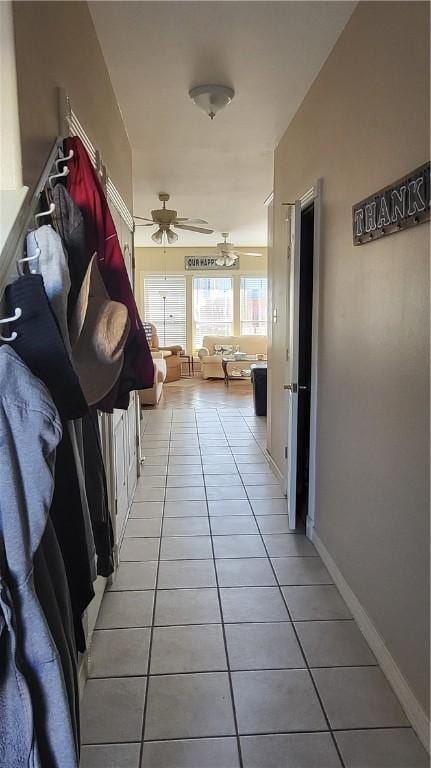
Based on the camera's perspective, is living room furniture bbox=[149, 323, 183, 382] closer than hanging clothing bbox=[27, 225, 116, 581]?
No

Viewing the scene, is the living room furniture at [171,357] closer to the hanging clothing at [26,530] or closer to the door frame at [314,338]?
the door frame at [314,338]

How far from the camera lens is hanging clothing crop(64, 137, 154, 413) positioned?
156 cm

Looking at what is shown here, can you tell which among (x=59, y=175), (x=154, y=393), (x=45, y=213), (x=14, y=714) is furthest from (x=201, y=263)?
(x=14, y=714)

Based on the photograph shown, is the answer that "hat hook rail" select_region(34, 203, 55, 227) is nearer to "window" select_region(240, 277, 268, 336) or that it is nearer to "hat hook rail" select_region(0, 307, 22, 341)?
"hat hook rail" select_region(0, 307, 22, 341)

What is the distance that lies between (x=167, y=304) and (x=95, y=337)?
971 centimetres

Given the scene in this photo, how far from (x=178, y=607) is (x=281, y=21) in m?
2.70

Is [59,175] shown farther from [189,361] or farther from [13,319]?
[189,361]

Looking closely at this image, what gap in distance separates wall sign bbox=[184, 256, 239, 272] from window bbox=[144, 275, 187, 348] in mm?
302

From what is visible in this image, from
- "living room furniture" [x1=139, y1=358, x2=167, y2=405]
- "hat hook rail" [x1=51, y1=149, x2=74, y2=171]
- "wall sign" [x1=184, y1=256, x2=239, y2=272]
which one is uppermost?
"wall sign" [x1=184, y1=256, x2=239, y2=272]

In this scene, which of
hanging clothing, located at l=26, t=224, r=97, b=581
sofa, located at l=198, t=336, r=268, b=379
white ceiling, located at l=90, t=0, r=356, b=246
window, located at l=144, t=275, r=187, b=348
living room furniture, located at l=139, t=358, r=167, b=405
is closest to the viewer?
hanging clothing, located at l=26, t=224, r=97, b=581

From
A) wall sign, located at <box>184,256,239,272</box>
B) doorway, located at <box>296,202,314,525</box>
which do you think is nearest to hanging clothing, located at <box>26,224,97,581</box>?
doorway, located at <box>296,202,314,525</box>

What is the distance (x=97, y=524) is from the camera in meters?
1.56

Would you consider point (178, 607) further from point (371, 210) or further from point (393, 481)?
point (371, 210)

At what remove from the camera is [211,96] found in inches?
120
